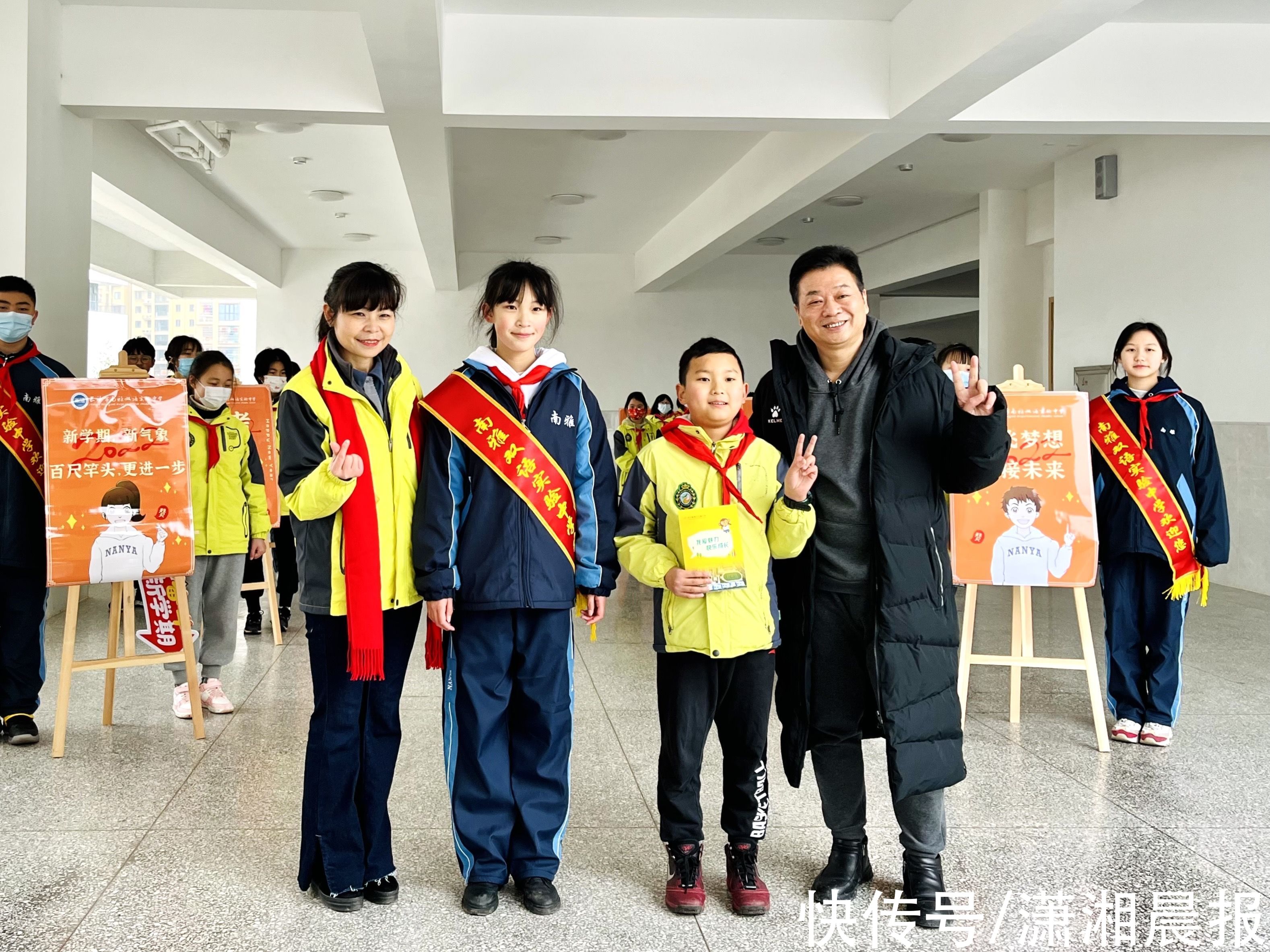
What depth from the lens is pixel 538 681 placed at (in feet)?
7.89

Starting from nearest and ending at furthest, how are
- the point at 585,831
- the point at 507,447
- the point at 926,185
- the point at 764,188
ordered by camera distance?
the point at 507,447
the point at 585,831
the point at 764,188
the point at 926,185

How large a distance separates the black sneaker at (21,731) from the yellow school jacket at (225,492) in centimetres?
82

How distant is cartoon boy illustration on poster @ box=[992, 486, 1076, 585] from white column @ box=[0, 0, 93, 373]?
4819 mm

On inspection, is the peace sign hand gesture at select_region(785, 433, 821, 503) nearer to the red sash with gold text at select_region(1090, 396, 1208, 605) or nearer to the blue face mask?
the red sash with gold text at select_region(1090, 396, 1208, 605)

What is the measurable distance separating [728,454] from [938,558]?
0.52 m

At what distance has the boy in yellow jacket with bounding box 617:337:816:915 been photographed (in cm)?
232

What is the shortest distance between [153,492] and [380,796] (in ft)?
5.97

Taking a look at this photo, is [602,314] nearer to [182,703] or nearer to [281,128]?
[281,128]

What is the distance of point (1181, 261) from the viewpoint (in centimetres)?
785

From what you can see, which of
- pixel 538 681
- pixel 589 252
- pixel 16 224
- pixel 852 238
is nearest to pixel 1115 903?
pixel 538 681

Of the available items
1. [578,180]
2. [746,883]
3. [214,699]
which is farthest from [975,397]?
[578,180]

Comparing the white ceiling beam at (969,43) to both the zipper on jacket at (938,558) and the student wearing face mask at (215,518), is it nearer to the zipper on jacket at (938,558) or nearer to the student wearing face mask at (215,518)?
the zipper on jacket at (938,558)

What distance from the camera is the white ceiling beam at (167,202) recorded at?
7.99m

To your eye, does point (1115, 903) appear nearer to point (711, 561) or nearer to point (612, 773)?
point (711, 561)
